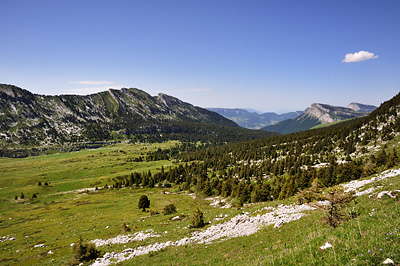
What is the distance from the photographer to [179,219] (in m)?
53.1

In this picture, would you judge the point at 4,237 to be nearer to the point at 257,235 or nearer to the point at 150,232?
the point at 150,232

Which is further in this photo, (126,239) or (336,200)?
A: (126,239)

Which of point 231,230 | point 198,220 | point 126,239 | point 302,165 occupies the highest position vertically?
point 231,230

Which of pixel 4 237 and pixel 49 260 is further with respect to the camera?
pixel 4 237

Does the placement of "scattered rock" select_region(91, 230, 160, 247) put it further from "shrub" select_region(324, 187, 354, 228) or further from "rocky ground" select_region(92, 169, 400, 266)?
"shrub" select_region(324, 187, 354, 228)

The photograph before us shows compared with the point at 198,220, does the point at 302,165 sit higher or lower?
lower

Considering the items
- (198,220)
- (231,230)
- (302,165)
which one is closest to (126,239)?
(198,220)

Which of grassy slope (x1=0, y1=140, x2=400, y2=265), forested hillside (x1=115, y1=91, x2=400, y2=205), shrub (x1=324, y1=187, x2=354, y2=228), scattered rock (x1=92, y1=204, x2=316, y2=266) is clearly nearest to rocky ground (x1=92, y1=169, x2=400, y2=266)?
scattered rock (x1=92, y1=204, x2=316, y2=266)

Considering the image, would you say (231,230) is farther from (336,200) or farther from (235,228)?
(336,200)

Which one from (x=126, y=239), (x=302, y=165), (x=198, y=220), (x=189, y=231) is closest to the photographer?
(x=189, y=231)

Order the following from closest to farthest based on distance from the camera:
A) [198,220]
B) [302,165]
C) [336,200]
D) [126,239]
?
[336,200], [198,220], [126,239], [302,165]

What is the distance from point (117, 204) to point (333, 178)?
105 meters

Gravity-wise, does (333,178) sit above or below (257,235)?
below

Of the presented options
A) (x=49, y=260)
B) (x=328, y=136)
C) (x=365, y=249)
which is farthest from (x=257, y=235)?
(x=328, y=136)
